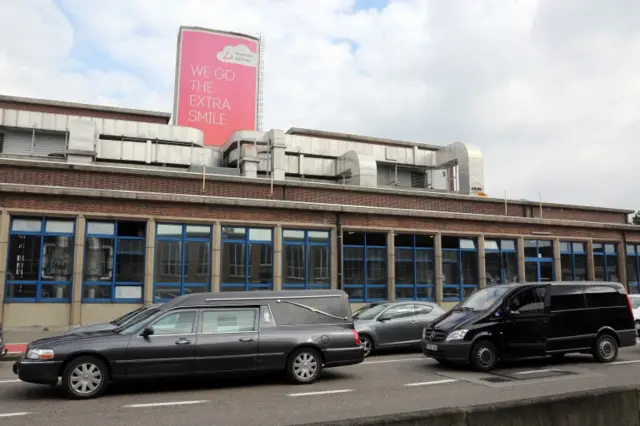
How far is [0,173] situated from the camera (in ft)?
61.8

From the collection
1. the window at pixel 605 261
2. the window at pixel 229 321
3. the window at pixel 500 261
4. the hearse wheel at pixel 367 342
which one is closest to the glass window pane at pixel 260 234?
the hearse wheel at pixel 367 342

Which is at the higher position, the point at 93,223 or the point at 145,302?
the point at 93,223

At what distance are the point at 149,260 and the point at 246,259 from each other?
3.51 metres

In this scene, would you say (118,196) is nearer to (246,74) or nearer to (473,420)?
(473,420)

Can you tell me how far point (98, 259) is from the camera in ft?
61.5

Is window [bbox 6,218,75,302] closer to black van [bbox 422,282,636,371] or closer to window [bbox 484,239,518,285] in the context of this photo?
black van [bbox 422,282,636,371]

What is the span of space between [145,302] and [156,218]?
2.99 metres

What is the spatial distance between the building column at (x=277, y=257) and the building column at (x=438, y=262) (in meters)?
7.13

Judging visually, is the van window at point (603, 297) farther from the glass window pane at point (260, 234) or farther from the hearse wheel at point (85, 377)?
the glass window pane at point (260, 234)

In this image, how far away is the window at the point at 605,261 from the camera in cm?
2747

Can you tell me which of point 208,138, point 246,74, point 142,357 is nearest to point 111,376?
point 142,357

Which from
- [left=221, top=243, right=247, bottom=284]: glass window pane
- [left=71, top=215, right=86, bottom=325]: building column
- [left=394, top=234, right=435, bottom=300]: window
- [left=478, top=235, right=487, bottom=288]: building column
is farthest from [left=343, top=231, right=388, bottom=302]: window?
Result: [left=71, top=215, right=86, bottom=325]: building column

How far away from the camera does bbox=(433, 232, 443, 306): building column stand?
23.1 m

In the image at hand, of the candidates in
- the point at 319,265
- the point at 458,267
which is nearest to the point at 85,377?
the point at 319,265
